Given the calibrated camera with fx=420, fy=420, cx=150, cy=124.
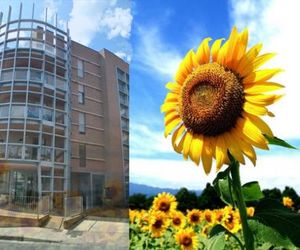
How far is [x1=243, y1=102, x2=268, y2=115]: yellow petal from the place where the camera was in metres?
0.25

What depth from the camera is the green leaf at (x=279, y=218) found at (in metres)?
0.27

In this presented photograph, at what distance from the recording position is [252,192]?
1.01ft

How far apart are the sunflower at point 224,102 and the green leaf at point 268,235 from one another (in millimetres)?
54

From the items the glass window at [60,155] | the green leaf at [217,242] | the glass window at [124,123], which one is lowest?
the green leaf at [217,242]

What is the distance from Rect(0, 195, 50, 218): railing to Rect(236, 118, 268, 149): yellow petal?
3.64ft

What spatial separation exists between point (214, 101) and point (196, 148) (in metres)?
0.03

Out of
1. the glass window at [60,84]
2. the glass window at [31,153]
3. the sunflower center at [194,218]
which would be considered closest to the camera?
the sunflower center at [194,218]

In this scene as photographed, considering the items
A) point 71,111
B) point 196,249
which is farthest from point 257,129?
point 71,111

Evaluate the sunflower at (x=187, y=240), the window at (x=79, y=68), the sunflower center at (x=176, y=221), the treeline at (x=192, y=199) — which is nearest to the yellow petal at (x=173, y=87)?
the sunflower at (x=187, y=240)

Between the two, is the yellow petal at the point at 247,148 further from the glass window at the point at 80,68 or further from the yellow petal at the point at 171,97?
the glass window at the point at 80,68

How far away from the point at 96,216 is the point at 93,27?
662 mm

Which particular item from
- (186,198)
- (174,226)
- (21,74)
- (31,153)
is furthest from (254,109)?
(186,198)

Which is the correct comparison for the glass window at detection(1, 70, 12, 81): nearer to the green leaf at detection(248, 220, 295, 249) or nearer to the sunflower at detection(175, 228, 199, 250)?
the sunflower at detection(175, 228, 199, 250)

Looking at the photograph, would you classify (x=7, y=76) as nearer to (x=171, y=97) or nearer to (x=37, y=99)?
(x=37, y=99)
